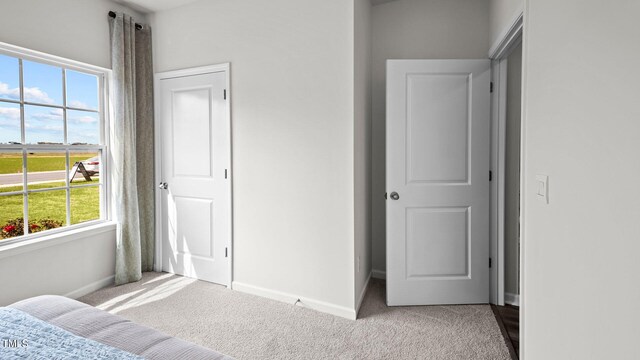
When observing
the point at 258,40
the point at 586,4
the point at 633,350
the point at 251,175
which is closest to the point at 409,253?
the point at 251,175

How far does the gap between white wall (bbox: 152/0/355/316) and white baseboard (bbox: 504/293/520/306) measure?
1.31 metres

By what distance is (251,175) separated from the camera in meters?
2.86

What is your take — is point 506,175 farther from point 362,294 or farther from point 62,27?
point 62,27

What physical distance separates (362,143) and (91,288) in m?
2.76

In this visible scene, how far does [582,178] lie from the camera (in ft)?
3.81

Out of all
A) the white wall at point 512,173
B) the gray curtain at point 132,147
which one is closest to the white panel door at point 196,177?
the gray curtain at point 132,147

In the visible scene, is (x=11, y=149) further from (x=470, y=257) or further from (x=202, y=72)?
(x=470, y=257)

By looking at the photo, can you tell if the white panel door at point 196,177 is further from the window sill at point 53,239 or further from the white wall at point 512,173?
the white wall at point 512,173

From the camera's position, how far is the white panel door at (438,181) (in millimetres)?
2574

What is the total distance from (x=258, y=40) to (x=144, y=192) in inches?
76.6

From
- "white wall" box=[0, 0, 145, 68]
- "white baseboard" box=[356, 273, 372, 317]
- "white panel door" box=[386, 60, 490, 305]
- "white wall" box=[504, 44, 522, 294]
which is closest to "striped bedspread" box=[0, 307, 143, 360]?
"white baseboard" box=[356, 273, 372, 317]

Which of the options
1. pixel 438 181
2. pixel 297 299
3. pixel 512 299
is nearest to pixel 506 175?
pixel 438 181

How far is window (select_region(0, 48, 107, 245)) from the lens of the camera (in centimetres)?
242

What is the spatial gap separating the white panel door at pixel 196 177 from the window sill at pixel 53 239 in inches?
21.7
